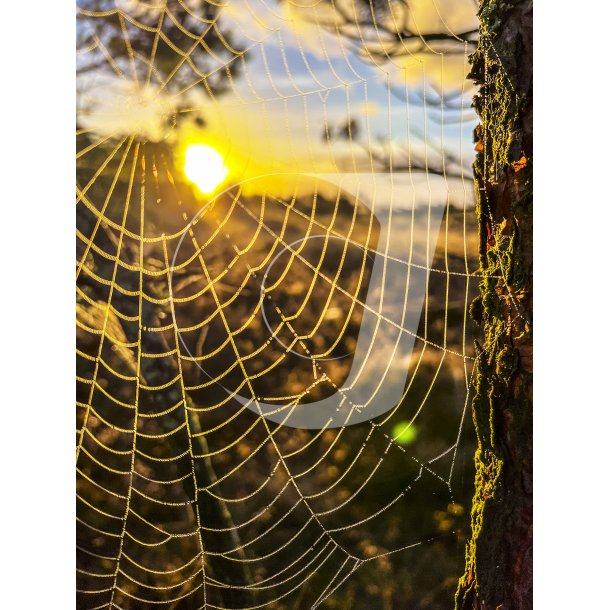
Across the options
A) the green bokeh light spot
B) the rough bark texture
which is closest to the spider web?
the green bokeh light spot

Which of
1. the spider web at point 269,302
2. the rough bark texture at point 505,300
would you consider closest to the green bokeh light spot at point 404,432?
the spider web at point 269,302

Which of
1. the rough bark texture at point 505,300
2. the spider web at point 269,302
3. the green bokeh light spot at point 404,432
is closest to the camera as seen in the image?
the rough bark texture at point 505,300

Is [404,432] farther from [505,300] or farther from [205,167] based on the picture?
[205,167]

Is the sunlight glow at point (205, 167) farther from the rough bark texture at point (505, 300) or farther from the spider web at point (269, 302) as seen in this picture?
the rough bark texture at point (505, 300)

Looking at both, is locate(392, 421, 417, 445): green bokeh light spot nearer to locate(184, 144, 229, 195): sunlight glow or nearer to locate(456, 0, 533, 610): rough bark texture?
locate(456, 0, 533, 610): rough bark texture

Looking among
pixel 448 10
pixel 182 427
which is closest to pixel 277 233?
pixel 182 427

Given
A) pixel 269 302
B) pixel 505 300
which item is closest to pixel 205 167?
pixel 269 302
